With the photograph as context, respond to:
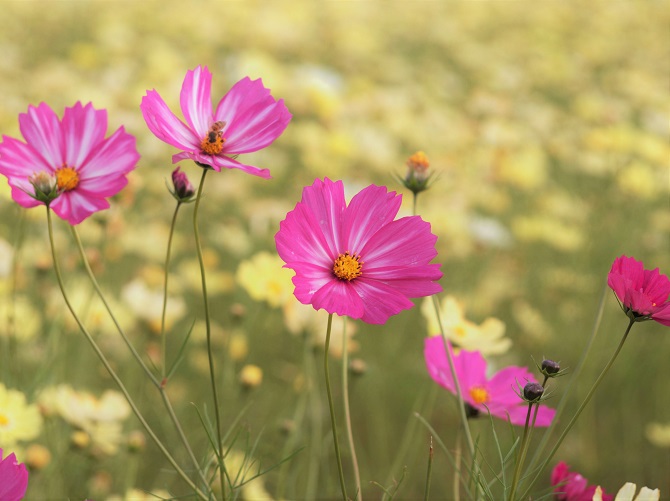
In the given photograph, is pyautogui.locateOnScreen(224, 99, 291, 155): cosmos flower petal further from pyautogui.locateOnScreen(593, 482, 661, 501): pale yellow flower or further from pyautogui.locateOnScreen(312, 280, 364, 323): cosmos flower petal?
pyautogui.locateOnScreen(593, 482, 661, 501): pale yellow flower

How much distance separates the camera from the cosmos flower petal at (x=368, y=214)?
0.47 m

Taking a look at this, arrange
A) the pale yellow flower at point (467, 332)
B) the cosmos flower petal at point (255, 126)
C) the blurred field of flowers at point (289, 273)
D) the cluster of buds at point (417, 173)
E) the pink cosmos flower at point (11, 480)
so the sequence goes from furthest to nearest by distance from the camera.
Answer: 1. the blurred field of flowers at point (289, 273)
2. the pale yellow flower at point (467, 332)
3. the cluster of buds at point (417, 173)
4. the cosmos flower petal at point (255, 126)
5. the pink cosmos flower at point (11, 480)

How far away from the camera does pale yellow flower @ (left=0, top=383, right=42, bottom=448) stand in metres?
0.68

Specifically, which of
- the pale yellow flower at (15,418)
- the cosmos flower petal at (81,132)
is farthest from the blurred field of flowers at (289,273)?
the cosmos flower petal at (81,132)

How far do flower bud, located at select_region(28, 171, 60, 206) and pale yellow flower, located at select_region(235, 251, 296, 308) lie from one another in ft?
1.84

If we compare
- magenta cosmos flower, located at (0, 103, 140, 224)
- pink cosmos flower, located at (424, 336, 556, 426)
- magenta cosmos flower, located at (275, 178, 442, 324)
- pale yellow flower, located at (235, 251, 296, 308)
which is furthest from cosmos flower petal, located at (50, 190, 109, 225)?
pale yellow flower, located at (235, 251, 296, 308)

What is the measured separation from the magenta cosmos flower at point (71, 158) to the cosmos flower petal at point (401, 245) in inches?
6.6

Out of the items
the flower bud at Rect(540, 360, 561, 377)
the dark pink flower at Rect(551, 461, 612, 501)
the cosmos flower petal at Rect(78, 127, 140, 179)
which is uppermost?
the cosmos flower petal at Rect(78, 127, 140, 179)

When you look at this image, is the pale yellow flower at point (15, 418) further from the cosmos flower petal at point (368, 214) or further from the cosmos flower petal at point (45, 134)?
the cosmos flower petal at point (368, 214)

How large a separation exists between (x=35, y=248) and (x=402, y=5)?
3954 millimetres

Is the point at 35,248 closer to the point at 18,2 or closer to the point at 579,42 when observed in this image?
the point at 18,2

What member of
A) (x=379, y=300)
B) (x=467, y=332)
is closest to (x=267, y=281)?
(x=467, y=332)

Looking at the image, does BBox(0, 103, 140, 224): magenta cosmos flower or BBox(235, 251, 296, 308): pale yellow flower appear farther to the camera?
BBox(235, 251, 296, 308): pale yellow flower

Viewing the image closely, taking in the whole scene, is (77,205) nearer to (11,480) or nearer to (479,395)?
(11,480)
